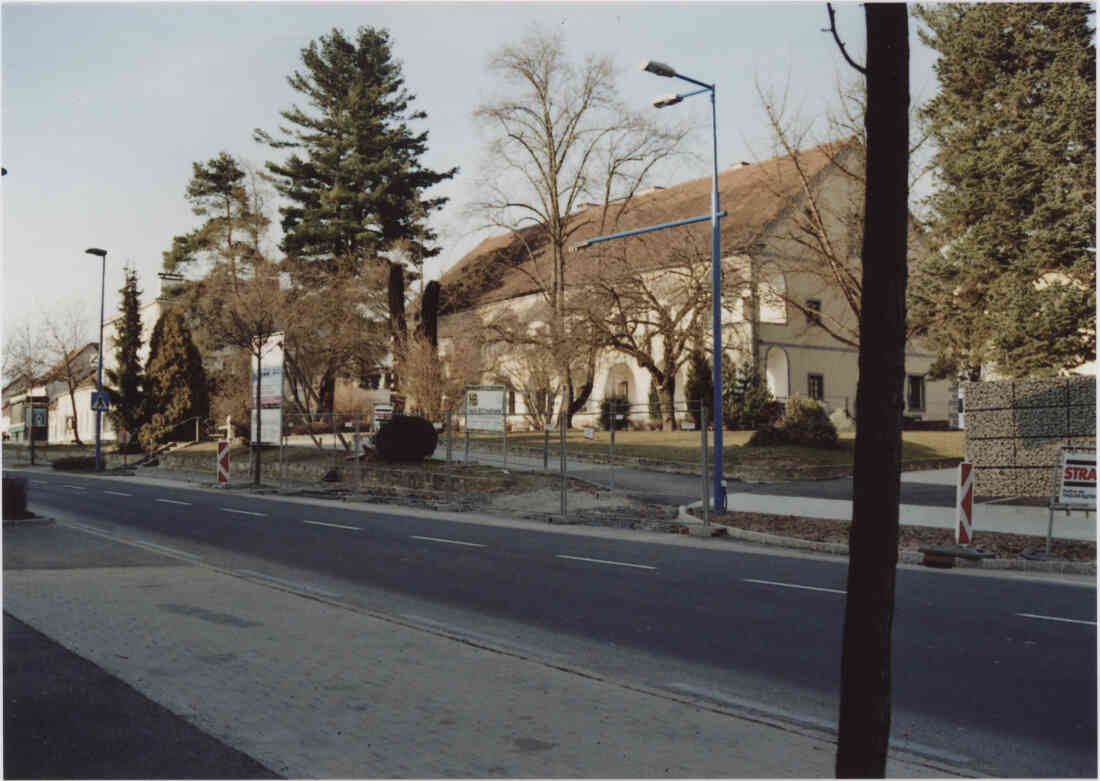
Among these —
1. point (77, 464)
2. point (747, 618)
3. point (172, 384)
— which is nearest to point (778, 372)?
point (172, 384)

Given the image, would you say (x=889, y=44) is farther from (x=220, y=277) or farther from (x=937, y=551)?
(x=220, y=277)

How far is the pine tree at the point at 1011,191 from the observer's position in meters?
32.9

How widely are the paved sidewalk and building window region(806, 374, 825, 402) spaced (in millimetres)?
42555

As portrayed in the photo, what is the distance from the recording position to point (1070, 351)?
3256 centimetres

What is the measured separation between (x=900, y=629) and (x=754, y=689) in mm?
2514

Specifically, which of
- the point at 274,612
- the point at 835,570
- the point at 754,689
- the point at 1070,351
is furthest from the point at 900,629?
the point at 1070,351

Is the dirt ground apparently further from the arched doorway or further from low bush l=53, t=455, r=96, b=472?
low bush l=53, t=455, r=96, b=472

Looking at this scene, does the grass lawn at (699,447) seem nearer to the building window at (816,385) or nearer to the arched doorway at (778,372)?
the arched doorway at (778,372)

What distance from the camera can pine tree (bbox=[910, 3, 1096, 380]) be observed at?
32.9 metres

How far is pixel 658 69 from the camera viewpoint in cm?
1905

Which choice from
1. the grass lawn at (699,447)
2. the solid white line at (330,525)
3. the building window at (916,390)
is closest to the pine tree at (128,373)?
the grass lawn at (699,447)

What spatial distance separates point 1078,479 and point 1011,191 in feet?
76.7

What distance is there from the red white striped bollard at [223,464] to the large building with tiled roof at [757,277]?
1102 cm

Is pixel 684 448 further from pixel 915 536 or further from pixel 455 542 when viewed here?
pixel 455 542
